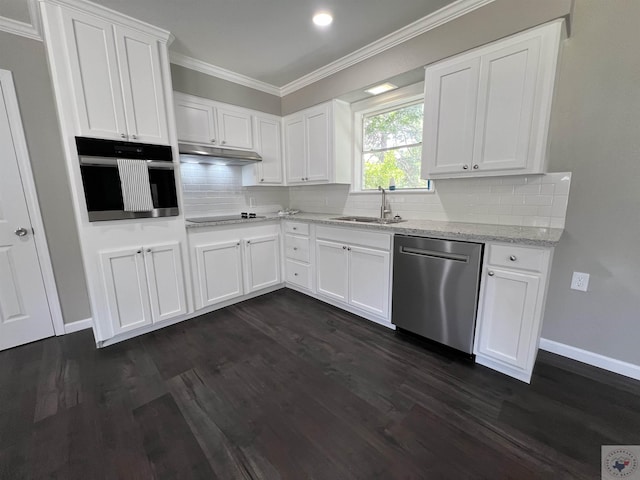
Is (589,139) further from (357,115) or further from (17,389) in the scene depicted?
(17,389)

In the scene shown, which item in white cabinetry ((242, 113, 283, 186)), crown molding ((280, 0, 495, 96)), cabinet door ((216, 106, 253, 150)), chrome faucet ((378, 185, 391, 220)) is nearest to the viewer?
crown molding ((280, 0, 495, 96))

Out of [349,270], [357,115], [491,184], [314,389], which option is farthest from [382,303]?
[357,115]

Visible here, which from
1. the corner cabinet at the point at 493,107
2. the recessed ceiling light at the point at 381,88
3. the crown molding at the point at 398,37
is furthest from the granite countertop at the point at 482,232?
the crown molding at the point at 398,37

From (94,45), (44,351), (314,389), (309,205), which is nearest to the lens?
(314,389)

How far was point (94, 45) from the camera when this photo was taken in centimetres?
196

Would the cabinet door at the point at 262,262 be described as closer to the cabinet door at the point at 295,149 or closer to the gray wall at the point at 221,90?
the cabinet door at the point at 295,149

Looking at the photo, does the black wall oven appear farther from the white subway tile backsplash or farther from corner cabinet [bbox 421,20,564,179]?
corner cabinet [bbox 421,20,564,179]

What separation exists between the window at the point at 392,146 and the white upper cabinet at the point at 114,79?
2115 millimetres

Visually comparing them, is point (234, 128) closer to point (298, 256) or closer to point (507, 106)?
point (298, 256)

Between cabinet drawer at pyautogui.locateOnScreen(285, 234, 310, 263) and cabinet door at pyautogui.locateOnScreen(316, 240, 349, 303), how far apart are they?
188 millimetres

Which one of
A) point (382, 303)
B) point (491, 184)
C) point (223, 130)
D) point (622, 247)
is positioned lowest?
point (382, 303)

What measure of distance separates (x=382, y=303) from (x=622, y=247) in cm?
168

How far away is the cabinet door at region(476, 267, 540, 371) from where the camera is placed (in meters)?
1.66

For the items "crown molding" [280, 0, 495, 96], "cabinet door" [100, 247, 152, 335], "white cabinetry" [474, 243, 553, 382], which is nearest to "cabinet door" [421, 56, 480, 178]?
"crown molding" [280, 0, 495, 96]
